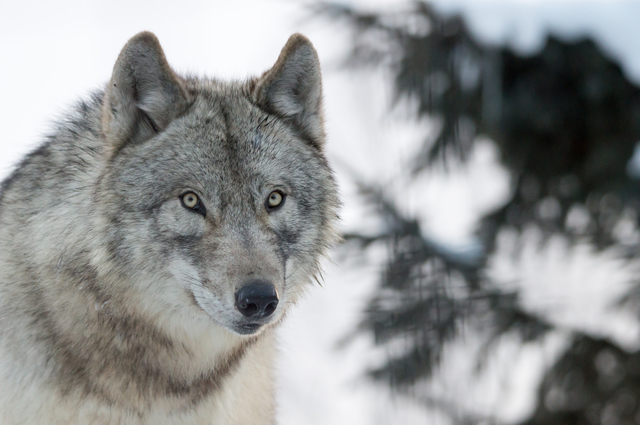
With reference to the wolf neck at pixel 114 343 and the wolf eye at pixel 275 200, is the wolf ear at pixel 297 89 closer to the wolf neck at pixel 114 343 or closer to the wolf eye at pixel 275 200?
the wolf eye at pixel 275 200

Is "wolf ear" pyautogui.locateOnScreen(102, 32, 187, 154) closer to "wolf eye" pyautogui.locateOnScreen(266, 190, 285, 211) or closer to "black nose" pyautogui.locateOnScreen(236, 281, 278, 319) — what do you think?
"wolf eye" pyautogui.locateOnScreen(266, 190, 285, 211)

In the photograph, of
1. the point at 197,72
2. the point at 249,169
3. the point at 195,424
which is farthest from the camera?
the point at 197,72

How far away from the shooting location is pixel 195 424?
305cm

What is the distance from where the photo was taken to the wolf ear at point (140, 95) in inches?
106

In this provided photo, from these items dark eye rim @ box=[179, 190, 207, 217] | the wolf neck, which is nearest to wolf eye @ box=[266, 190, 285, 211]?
dark eye rim @ box=[179, 190, 207, 217]

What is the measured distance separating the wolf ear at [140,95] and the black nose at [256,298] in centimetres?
95

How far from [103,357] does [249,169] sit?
1.07 m

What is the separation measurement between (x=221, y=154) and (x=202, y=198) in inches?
9.1

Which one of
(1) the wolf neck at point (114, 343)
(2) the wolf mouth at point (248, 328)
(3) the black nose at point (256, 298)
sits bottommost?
(1) the wolf neck at point (114, 343)

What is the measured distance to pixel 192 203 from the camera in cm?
268

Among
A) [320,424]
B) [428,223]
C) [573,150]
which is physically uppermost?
[573,150]

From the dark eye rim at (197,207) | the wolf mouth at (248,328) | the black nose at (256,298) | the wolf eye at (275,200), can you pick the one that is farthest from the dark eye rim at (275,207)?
the wolf mouth at (248,328)

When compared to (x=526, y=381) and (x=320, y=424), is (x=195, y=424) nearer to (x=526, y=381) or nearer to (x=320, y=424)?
(x=320, y=424)

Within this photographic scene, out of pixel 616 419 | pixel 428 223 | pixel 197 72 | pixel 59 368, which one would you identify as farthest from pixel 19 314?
pixel 616 419
